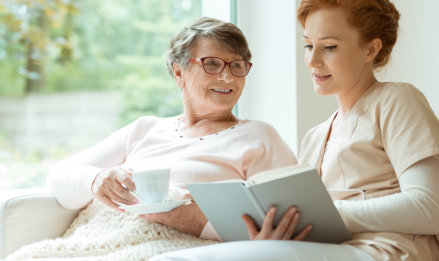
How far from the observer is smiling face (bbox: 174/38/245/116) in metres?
1.82

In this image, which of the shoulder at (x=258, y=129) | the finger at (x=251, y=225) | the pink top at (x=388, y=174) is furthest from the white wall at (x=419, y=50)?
the finger at (x=251, y=225)

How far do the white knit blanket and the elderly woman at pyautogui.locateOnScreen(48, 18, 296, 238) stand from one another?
4cm

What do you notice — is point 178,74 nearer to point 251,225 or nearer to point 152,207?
point 152,207

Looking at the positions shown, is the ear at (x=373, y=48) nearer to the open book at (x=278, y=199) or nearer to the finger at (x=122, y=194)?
the open book at (x=278, y=199)

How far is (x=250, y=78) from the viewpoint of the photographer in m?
2.61

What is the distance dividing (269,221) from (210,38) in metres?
0.83

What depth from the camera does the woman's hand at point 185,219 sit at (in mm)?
1578

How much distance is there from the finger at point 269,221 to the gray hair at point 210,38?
0.79m

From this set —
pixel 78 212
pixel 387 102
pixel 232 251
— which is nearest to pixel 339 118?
pixel 387 102

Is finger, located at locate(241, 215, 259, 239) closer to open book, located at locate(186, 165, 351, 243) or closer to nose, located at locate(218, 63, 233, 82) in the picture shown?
open book, located at locate(186, 165, 351, 243)

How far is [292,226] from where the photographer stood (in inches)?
48.2

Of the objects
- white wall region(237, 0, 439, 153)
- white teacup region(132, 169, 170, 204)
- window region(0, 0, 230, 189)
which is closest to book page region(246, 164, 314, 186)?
white teacup region(132, 169, 170, 204)

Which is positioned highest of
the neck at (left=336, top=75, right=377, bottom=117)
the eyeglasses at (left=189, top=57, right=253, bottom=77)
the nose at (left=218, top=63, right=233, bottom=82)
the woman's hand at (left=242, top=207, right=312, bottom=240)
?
the eyeglasses at (left=189, top=57, right=253, bottom=77)

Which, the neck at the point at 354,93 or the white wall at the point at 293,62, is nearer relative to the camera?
the neck at the point at 354,93
